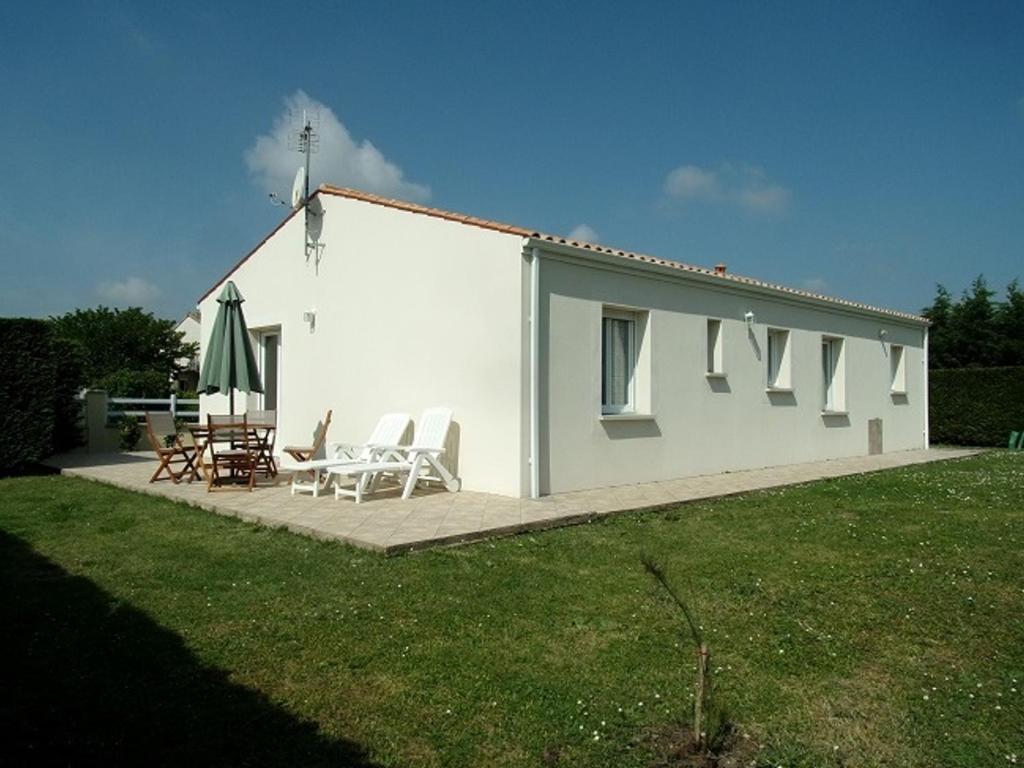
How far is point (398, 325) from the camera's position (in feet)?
35.6

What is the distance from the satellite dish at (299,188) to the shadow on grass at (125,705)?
935cm

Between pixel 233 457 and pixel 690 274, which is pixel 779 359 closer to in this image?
pixel 690 274

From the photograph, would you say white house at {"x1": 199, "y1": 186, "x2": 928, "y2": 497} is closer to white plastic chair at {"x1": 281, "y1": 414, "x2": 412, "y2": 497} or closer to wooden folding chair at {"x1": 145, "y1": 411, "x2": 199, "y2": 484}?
white plastic chair at {"x1": 281, "y1": 414, "x2": 412, "y2": 497}

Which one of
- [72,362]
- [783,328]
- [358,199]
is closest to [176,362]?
[72,362]

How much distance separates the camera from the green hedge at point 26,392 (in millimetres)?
12344

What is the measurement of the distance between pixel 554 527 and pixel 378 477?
335 centimetres

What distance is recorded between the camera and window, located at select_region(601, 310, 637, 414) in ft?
34.4

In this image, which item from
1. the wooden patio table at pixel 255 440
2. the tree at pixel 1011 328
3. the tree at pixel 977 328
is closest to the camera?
the wooden patio table at pixel 255 440

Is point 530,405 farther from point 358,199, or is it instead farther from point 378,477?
point 358,199

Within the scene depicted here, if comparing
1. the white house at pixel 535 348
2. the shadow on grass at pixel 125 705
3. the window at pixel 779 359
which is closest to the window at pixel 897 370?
the white house at pixel 535 348

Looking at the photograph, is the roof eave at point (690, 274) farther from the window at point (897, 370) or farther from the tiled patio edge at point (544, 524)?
the tiled patio edge at point (544, 524)

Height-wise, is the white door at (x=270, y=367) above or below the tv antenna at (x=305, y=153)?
below

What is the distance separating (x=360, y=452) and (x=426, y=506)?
2471 mm

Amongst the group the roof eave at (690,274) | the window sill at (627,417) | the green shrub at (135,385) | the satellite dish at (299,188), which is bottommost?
the window sill at (627,417)
